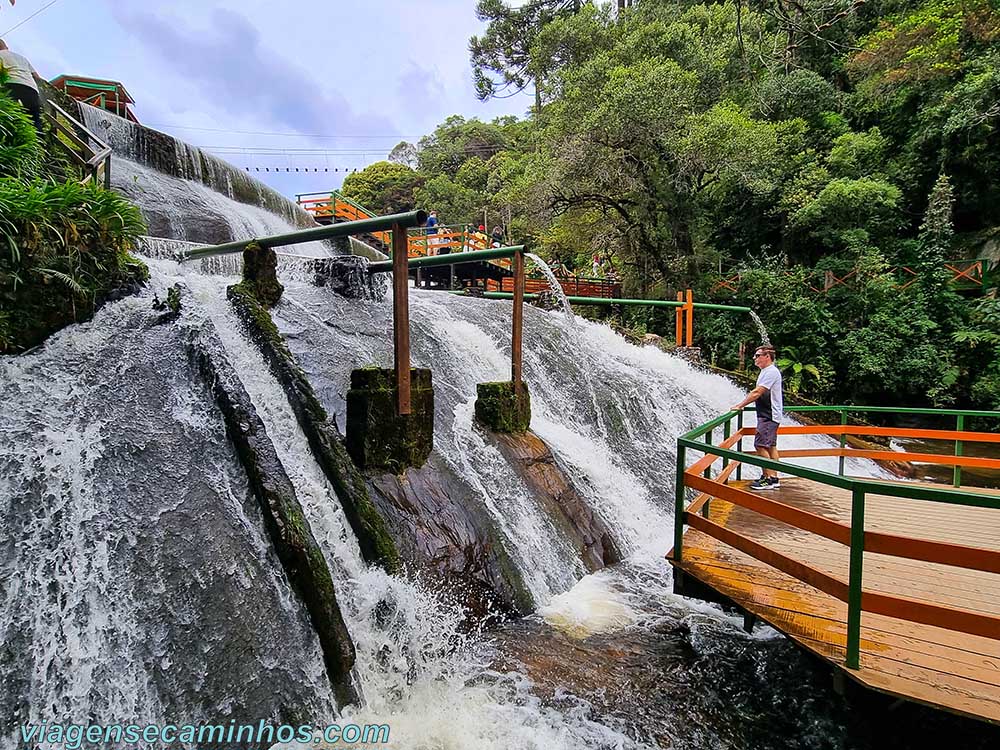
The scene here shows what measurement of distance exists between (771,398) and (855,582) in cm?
336

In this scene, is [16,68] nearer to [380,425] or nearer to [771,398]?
[380,425]

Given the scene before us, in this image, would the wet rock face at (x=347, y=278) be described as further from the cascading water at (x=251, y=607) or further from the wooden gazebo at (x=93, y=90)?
the wooden gazebo at (x=93, y=90)

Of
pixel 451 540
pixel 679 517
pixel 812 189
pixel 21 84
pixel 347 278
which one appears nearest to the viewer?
pixel 679 517

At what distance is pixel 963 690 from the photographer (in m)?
2.63

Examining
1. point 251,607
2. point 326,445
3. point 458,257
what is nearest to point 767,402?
point 458,257

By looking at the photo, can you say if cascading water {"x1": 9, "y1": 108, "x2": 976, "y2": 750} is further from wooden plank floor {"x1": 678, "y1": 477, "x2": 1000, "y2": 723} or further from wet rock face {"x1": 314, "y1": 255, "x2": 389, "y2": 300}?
wet rock face {"x1": 314, "y1": 255, "x2": 389, "y2": 300}

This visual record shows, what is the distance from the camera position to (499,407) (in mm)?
6605

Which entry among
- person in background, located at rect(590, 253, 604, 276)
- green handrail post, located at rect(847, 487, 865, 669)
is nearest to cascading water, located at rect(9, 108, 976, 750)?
green handrail post, located at rect(847, 487, 865, 669)

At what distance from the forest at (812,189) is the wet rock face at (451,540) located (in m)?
13.2

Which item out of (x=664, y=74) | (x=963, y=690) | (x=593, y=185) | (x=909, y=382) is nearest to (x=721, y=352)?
(x=909, y=382)

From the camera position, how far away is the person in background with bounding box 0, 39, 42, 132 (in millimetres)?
6083

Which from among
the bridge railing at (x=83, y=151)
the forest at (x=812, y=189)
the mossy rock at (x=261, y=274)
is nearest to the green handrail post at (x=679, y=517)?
the mossy rock at (x=261, y=274)

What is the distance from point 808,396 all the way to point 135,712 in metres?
16.4

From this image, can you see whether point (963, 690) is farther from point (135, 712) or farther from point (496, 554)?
point (135, 712)
